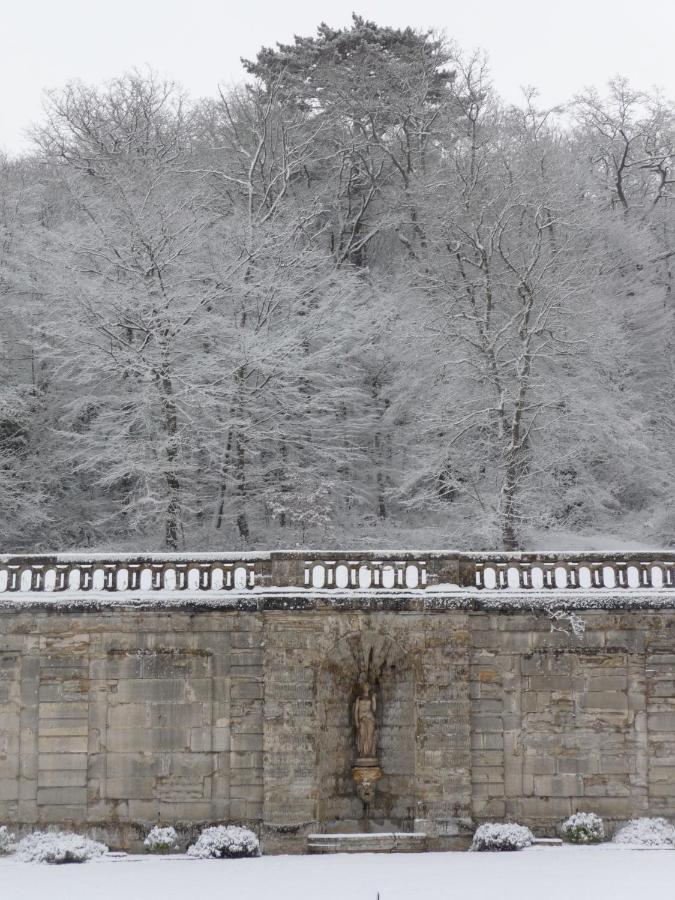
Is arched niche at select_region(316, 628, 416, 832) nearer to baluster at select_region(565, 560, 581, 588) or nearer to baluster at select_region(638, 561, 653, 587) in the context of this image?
baluster at select_region(565, 560, 581, 588)

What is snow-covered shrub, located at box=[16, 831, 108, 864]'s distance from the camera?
18031mm

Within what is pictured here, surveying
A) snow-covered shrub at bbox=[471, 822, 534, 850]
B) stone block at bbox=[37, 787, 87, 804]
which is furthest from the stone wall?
snow-covered shrub at bbox=[471, 822, 534, 850]

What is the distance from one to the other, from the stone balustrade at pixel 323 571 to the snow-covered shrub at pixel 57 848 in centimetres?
424

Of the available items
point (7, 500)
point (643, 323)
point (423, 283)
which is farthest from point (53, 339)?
point (643, 323)

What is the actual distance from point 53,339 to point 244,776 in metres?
16.4

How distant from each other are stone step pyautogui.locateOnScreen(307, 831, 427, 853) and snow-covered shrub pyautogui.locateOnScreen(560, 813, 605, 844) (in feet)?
8.31

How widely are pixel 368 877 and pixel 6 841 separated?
6446mm

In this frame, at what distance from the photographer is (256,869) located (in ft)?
56.9

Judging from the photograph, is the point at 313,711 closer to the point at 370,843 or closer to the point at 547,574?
the point at 370,843

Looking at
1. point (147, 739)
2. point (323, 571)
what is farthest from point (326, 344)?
point (147, 739)

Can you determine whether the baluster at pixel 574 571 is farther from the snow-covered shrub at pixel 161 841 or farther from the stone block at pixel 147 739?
the snow-covered shrub at pixel 161 841

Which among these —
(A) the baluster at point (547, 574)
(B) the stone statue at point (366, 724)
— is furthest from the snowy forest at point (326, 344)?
(B) the stone statue at point (366, 724)

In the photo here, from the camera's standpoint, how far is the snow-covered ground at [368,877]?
1570cm

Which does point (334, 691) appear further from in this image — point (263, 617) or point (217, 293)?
point (217, 293)
